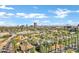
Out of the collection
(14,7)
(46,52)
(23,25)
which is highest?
(14,7)

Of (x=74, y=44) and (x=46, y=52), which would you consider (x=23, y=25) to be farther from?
(x=74, y=44)

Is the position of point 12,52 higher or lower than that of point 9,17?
lower

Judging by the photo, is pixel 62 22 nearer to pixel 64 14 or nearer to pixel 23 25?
pixel 64 14

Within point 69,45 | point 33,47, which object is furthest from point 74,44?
point 33,47

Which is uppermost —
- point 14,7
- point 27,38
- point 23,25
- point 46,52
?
point 14,7

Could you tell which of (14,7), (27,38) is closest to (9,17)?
(14,7)
